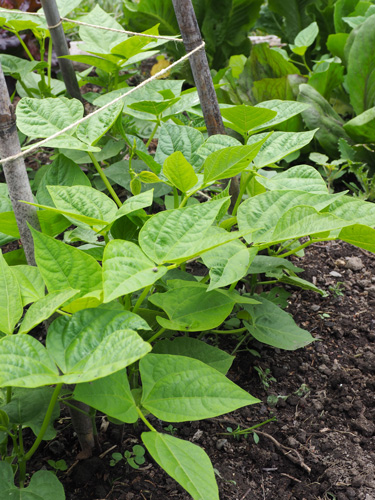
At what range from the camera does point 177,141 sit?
1.23m

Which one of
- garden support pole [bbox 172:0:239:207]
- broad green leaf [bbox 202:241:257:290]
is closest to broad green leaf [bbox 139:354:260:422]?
broad green leaf [bbox 202:241:257:290]

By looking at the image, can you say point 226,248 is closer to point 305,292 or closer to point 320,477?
point 320,477

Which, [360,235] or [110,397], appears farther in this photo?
[360,235]

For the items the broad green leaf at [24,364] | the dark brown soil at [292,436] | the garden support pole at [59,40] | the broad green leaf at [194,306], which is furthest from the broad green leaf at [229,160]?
the garden support pole at [59,40]

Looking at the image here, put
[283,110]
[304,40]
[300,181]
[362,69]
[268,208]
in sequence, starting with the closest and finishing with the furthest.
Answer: [268,208] < [300,181] < [283,110] < [362,69] < [304,40]

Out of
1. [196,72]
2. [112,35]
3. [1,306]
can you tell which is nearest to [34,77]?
[112,35]

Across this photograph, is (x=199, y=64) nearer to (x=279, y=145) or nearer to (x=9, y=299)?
(x=279, y=145)

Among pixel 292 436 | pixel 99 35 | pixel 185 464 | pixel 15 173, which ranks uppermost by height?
pixel 99 35

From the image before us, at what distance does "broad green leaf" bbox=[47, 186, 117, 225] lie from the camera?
959 mm

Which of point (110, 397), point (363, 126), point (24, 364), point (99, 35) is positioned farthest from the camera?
point (363, 126)

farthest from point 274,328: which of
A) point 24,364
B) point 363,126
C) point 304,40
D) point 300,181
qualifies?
point 304,40

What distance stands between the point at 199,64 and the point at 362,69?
124cm

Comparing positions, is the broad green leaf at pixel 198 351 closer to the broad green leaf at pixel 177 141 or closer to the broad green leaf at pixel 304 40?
the broad green leaf at pixel 177 141

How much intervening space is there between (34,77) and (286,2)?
1.85m
